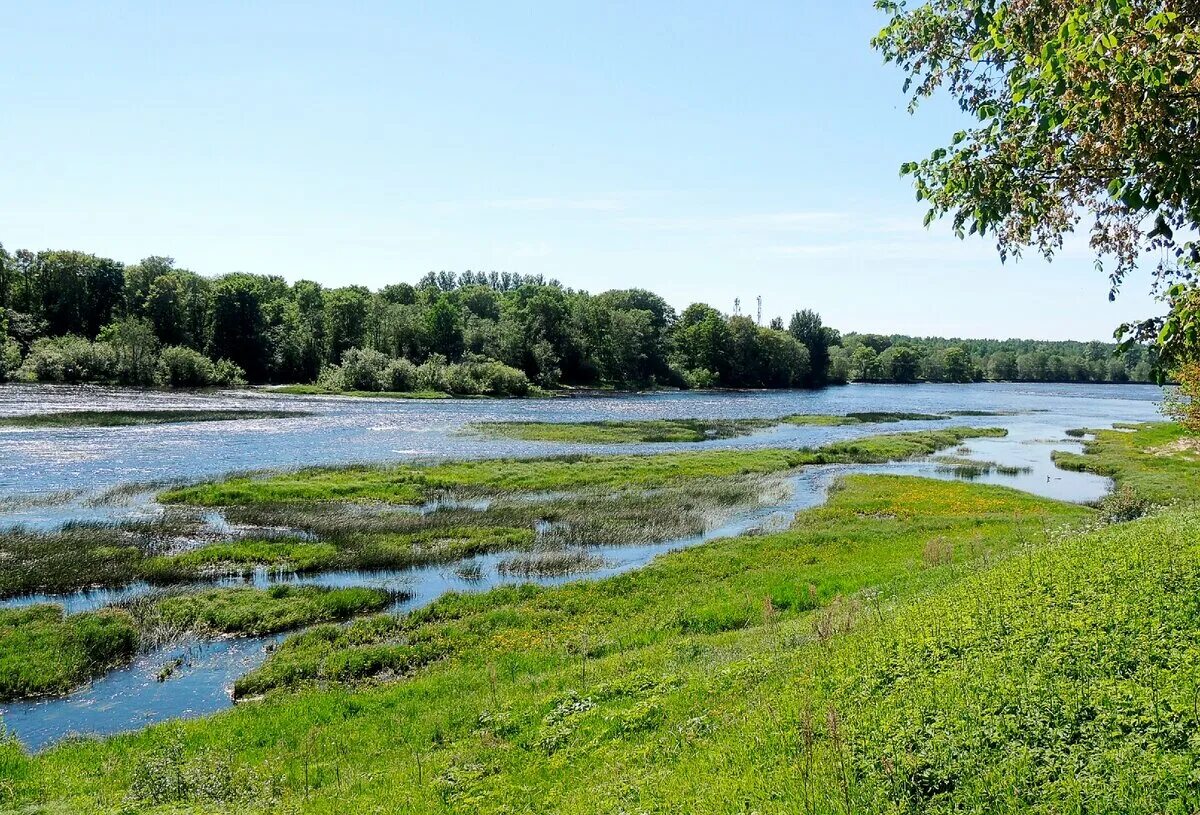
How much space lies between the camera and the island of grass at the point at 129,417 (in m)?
60.8

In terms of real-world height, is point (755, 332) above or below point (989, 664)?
above

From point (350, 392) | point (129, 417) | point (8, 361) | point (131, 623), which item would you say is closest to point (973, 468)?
point (131, 623)

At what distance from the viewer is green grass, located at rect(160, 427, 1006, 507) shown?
38.2 m

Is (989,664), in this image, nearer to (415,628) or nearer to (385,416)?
(415,628)

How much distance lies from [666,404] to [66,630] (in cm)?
10172

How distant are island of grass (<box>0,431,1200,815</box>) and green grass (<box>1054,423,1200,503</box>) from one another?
2979 centimetres

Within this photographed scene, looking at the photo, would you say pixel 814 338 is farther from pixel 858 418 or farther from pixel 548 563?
pixel 548 563

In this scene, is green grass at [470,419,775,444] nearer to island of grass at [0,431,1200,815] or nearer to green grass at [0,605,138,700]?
island of grass at [0,431,1200,815]

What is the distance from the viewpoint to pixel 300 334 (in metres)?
144

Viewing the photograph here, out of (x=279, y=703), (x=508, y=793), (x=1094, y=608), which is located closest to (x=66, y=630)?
(x=279, y=703)

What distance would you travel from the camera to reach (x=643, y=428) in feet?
255

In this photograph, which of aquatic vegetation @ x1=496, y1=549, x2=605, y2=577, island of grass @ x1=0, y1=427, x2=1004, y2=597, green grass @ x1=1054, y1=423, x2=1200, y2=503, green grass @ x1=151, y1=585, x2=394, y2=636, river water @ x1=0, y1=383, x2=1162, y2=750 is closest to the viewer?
river water @ x1=0, y1=383, x2=1162, y2=750

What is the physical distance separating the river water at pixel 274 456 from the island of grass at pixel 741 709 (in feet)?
6.84

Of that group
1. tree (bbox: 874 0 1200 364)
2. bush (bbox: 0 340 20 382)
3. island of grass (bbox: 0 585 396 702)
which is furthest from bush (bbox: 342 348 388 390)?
tree (bbox: 874 0 1200 364)
